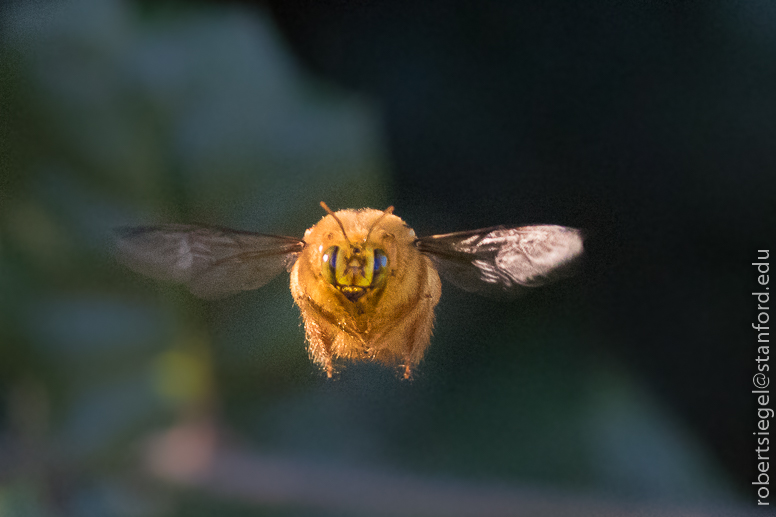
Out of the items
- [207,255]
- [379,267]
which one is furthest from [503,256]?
[207,255]

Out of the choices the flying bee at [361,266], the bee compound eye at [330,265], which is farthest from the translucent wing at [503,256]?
the bee compound eye at [330,265]

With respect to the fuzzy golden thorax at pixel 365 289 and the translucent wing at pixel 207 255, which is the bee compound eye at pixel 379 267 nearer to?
the fuzzy golden thorax at pixel 365 289

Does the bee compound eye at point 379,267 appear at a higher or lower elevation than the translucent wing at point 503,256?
lower

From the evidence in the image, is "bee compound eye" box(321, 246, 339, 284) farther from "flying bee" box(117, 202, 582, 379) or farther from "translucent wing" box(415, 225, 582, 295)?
"translucent wing" box(415, 225, 582, 295)

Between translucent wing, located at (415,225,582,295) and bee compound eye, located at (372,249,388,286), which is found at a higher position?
translucent wing, located at (415,225,582,295)

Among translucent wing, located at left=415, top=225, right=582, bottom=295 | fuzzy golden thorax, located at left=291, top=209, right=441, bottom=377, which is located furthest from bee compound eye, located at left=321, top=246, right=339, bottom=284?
translucent wing, located at left=415, top=225, right=582, bottom=295

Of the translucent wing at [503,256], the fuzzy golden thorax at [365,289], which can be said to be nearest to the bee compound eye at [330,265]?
the fuzzy golden thorax at [365,289]

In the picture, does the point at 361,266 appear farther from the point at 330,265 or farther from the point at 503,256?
the point at 503,256
